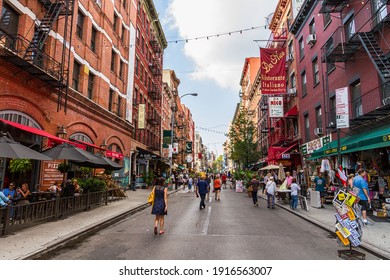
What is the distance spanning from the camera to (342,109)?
1355 centimetres

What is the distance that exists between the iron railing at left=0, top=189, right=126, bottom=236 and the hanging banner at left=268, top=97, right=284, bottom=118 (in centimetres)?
1867

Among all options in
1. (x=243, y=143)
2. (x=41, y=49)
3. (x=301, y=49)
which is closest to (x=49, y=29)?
(x=41, y=49)

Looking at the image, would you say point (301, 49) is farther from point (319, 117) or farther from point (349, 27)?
point (349, 27)

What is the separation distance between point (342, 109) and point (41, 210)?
13.6 meters

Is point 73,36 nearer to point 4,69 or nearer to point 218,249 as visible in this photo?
point 4,69

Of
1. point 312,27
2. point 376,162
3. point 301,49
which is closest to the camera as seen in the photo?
point 376,162

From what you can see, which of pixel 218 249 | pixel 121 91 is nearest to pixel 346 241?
pixel 218 249

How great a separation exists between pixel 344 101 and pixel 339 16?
6949 mm

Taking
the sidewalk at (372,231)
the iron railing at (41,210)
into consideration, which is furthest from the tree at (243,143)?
the iron railing at (41,210)

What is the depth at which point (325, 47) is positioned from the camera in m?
17.6

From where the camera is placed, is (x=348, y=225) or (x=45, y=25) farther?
(x=45, y=25)

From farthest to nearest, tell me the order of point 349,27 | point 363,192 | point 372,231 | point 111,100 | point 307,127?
point 111,100, point 307,127, point 349,27, point 363,192, point 372,231

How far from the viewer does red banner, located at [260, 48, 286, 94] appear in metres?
24.7

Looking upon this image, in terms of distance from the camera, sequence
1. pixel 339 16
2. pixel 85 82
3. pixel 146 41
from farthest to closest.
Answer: pixel 146 41 → pixel 85 82 → pixel 339 16
